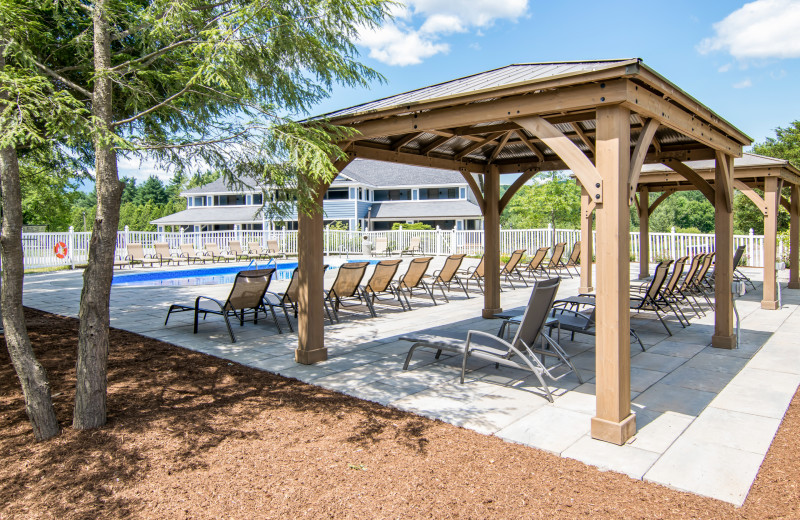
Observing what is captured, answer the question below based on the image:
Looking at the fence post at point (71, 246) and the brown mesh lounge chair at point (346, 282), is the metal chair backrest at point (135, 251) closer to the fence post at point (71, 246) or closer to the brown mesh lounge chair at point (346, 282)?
the fence post at point (71, 246)

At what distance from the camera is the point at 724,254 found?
638 centimetres

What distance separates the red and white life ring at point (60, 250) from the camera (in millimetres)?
19734

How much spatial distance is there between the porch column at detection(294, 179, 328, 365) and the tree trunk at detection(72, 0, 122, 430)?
2225mm

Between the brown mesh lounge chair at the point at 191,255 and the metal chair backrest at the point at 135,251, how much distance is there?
214 centimetres

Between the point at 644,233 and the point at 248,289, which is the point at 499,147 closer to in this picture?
the point at 248,289

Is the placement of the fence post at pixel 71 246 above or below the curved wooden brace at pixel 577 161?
below

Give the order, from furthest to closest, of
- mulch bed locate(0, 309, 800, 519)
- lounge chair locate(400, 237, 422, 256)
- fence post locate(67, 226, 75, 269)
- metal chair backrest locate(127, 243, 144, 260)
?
lounge chair locate(400, 237, 422, 256) → metal chair backrest locate(127, 243, 144, 260) → fence post locate(67, 226, 75, 269) → mulch bed locate(0, 309, 800, 519)

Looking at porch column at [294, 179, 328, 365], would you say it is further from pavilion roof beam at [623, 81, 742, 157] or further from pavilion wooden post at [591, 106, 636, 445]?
pavilion roof beam at [623, 81, 742, 157]

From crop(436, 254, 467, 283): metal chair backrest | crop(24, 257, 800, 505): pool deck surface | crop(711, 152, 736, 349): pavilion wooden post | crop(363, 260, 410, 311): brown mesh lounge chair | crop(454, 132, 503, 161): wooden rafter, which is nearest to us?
crop(24, 257, 800, 505): pool deck surface

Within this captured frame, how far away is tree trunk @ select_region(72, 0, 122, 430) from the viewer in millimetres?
3695

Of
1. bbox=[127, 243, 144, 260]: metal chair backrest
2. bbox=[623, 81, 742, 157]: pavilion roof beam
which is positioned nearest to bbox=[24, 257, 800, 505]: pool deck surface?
bbox=[623, 81, 742, 157]: pavilion roof beam

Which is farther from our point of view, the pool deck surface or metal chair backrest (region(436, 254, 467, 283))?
metal chair backrest (region(436, 254, 467, 283))

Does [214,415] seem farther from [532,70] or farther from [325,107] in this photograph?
[532,70]

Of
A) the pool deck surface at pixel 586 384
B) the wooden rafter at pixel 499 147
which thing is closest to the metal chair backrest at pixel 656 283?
the pool deck surface at pixel 586 384
